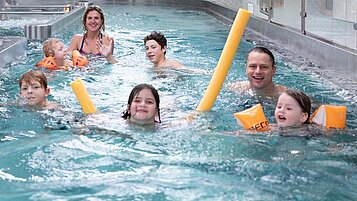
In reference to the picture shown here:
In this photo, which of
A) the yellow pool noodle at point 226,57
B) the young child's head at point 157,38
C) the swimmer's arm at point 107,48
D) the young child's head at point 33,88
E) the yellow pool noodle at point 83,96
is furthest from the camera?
the swimmer's arm at point 107,48

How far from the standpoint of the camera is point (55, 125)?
4473 millimetres

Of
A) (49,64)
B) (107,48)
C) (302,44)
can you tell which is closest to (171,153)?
(49,64)

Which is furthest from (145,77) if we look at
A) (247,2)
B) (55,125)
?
(247,2)

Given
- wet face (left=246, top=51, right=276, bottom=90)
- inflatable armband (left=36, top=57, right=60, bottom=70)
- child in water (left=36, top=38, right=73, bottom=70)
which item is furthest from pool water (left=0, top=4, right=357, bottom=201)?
child in water (left=36, top=38, right=73, bottom=70)

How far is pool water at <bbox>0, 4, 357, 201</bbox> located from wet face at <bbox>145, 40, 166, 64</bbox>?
14.0 inches

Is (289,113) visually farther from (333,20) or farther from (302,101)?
(333,20)

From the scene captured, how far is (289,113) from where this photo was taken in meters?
4.15

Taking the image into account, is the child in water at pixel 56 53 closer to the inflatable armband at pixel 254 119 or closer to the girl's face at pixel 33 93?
the girl's face at pixel 33 93

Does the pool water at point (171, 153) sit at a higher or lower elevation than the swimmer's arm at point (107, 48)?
lower

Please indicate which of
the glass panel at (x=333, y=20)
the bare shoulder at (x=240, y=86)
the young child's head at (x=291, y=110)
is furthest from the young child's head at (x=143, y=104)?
the glass panel at (x=333, y=20)

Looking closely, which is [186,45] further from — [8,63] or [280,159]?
[280,159]

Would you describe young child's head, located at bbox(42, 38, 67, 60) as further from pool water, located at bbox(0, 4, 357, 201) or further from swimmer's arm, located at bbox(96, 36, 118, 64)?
swimmer's arm, located at bbox(96, 36, 118, 64)

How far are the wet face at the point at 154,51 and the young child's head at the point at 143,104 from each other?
2.38 meters

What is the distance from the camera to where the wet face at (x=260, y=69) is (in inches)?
202
